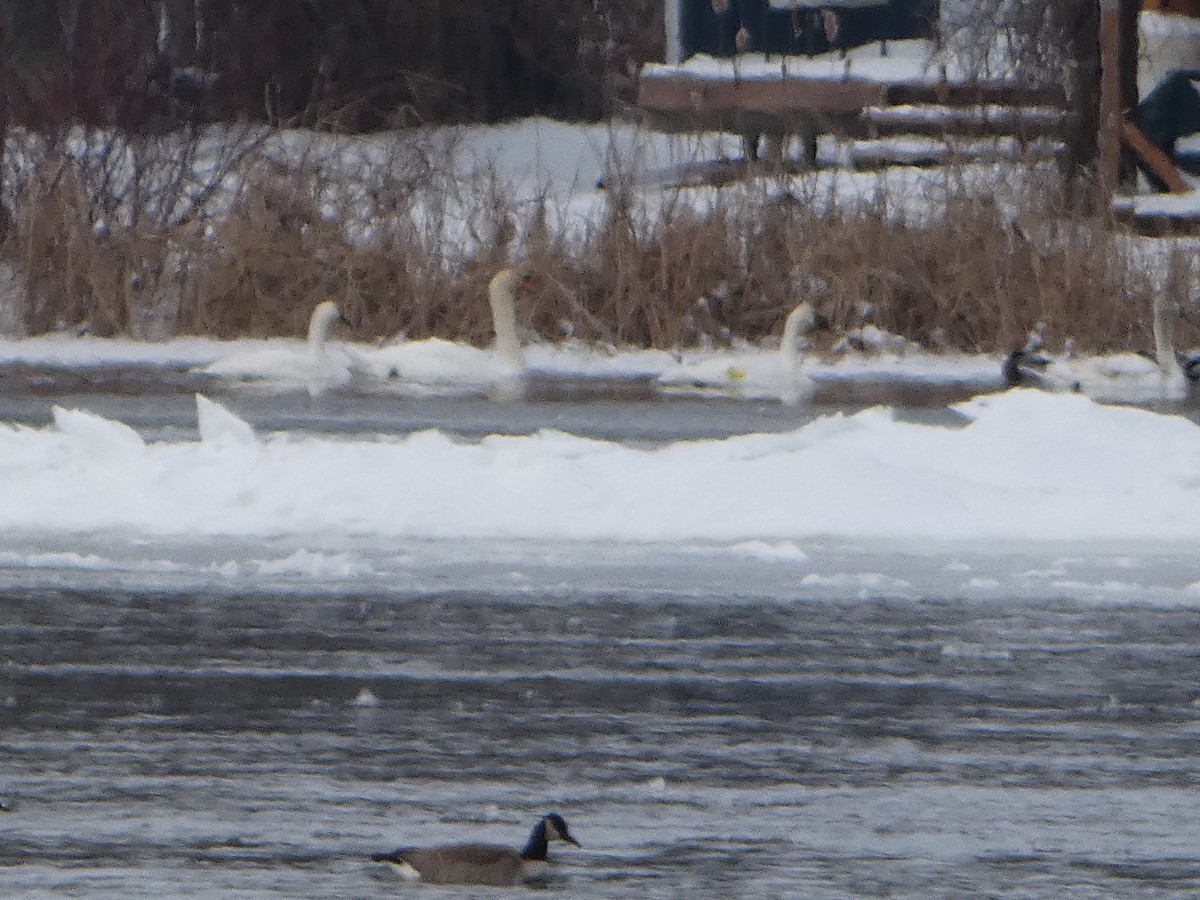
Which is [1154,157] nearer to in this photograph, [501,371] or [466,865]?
[501,371]

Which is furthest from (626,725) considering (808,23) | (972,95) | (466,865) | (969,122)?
(808,23)

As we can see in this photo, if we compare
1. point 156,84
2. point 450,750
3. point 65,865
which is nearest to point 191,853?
point 65,865

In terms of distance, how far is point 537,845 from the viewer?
6605 mm

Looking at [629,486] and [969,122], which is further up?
[969,122]

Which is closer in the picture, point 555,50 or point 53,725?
point 53,725

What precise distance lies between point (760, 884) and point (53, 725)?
8.54 ft

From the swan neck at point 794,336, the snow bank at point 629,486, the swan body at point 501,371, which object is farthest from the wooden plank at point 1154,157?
the snow bank at point 629,486

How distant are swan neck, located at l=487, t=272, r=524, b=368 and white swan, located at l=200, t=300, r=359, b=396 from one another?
1.10 meters

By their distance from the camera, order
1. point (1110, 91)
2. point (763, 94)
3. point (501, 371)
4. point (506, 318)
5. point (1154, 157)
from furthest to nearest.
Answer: point (763, 94) → point (1154, 157) → point (1110, 91) → point (501, 371) → point (506, 318)

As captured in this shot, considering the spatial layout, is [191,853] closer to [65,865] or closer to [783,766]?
[65,865]

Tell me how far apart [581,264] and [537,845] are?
1547 cm

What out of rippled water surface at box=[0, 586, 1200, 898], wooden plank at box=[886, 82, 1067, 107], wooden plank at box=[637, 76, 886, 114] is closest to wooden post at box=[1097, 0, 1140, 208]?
wooden plank at box=[886, 82, 1067, 107]

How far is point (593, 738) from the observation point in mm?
8086

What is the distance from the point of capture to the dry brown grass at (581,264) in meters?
21.3
